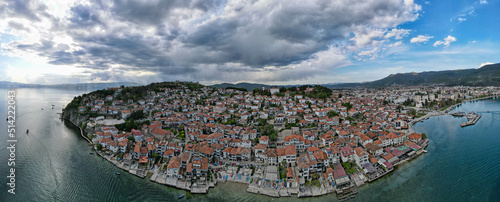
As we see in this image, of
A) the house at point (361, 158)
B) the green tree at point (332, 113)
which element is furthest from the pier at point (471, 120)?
the house at point (361, 158)

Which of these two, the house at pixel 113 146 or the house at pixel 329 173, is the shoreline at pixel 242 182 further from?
the house at pixel 113 146

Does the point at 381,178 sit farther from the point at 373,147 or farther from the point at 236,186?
the point at 236,186

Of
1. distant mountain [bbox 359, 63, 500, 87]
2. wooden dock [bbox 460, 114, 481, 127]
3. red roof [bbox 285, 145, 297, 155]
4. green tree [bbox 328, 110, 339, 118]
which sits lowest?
red roof [bbox 285, 145, 297, 155]

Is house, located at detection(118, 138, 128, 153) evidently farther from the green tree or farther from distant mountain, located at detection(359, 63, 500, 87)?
distant mountain, located at detection(359, 63, 500, 87)

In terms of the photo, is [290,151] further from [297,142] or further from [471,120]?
[471,120]

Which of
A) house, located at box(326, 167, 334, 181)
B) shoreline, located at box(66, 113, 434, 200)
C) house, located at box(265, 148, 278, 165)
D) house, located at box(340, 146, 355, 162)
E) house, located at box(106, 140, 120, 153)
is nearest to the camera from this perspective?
shoreline, located at box(66, 113, 434, 200)

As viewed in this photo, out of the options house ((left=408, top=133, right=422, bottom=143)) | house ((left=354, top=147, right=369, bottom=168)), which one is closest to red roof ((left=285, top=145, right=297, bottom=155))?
house ((left=354, top=147, right=369, bottom=168))

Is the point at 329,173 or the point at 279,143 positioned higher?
the point at 279,143

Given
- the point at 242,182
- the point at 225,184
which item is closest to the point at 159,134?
the point at 225,184

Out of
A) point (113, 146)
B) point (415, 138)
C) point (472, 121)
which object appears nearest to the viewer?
point (113, 146)
